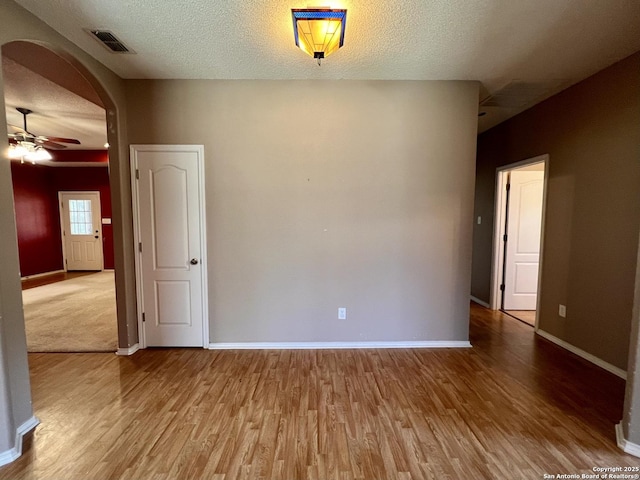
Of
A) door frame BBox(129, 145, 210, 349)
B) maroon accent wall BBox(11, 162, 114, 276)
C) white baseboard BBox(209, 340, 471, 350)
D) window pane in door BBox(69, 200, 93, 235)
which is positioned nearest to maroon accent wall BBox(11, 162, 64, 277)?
maroon accent wall BBox(11, 162, 114, 276)

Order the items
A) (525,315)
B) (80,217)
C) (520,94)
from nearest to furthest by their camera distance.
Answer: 1. (520,94)
2. (525,315)
3. (80,217)

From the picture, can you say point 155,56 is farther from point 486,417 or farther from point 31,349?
point 486,417

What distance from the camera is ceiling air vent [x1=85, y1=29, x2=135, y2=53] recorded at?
2.08 meters

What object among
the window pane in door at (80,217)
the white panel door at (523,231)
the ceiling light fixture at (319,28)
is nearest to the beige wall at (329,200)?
the ceiling light fixture at (319,28)

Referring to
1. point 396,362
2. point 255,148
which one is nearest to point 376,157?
point 255,148

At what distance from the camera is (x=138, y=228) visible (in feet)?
9.52

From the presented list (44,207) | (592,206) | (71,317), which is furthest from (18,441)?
(44,207)

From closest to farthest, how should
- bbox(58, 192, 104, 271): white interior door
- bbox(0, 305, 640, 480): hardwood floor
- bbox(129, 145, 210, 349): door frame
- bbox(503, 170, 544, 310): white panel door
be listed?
bbox(0, 305, 640, 480): hardwood floor
bbox(129, 145, 210, 349): door frame
bbox(503, 170, 544, 310): white panel door
bbox(58, 192, 104, 271): white interior door

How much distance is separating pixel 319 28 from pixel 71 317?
187 inches

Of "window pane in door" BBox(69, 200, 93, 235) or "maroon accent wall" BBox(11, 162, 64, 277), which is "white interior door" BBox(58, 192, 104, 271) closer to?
"window pane in door" BBox(69, 200, 93, 235)

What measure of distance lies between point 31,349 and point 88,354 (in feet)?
2.20

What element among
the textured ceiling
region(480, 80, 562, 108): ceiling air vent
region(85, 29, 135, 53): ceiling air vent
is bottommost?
region(85, 29, 135, 53): ceiling air vent

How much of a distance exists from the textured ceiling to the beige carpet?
2.92m

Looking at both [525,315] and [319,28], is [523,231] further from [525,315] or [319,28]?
[319,28]
